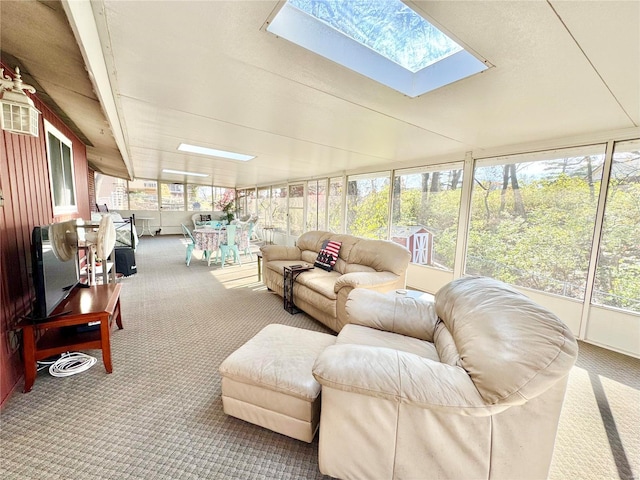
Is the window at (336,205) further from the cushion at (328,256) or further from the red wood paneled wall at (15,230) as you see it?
the red wood paneled wall at (15,230)

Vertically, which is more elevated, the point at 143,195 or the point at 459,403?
the point at 143,195

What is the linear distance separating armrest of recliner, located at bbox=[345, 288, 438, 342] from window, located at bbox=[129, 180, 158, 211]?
1104cm

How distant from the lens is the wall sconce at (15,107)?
55.8 inches

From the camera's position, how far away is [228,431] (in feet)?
5.05

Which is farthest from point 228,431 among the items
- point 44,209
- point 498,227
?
point 498,227

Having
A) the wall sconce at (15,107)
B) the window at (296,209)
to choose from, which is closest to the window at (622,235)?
the wall sconce at (15,107)

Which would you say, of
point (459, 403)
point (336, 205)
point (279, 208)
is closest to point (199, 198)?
point (279, 208)

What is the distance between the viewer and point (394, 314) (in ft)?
6.18

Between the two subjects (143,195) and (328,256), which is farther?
(143,195)

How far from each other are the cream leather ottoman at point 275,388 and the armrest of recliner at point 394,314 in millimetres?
436

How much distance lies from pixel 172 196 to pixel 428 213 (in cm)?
1027

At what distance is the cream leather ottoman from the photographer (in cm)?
140

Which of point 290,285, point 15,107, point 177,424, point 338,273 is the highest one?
point 15,107

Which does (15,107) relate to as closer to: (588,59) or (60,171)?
(60,171)
